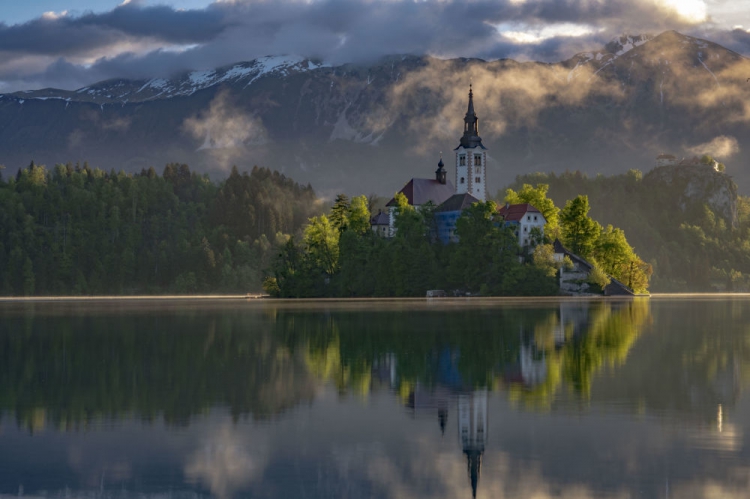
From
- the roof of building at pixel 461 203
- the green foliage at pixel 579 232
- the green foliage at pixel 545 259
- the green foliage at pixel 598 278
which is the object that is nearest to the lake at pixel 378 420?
the green foliage at pixel 545 259

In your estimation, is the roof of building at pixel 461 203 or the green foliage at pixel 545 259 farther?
the roof of building at pixel 461 203

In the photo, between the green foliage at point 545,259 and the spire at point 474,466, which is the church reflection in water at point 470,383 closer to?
the spire at point 474,466

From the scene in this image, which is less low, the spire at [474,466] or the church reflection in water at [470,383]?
the church reflection in water at [470,383]

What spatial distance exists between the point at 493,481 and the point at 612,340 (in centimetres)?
4075

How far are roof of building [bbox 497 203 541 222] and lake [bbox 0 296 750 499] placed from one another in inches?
4819

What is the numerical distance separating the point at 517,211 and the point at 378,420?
154m

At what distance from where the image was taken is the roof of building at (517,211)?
182625 mm

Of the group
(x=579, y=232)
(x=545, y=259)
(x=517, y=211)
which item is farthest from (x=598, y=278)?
(x=517, y=211)

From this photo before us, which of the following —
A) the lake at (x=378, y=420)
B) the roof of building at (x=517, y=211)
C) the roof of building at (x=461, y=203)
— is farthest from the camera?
the roof of building at (x=461, y=203)

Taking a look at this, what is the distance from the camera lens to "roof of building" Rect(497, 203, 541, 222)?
183 metres

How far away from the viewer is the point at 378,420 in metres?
32.2

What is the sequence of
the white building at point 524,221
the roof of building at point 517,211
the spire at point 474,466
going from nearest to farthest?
the spire at point 474,466, the white building at point 524,221, the roof of building at point 517,211

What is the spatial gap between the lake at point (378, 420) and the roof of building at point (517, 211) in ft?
402

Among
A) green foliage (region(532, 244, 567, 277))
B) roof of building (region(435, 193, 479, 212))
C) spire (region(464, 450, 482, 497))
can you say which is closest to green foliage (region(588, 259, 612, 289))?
green foliage (region(532, 244, 567, 277))
